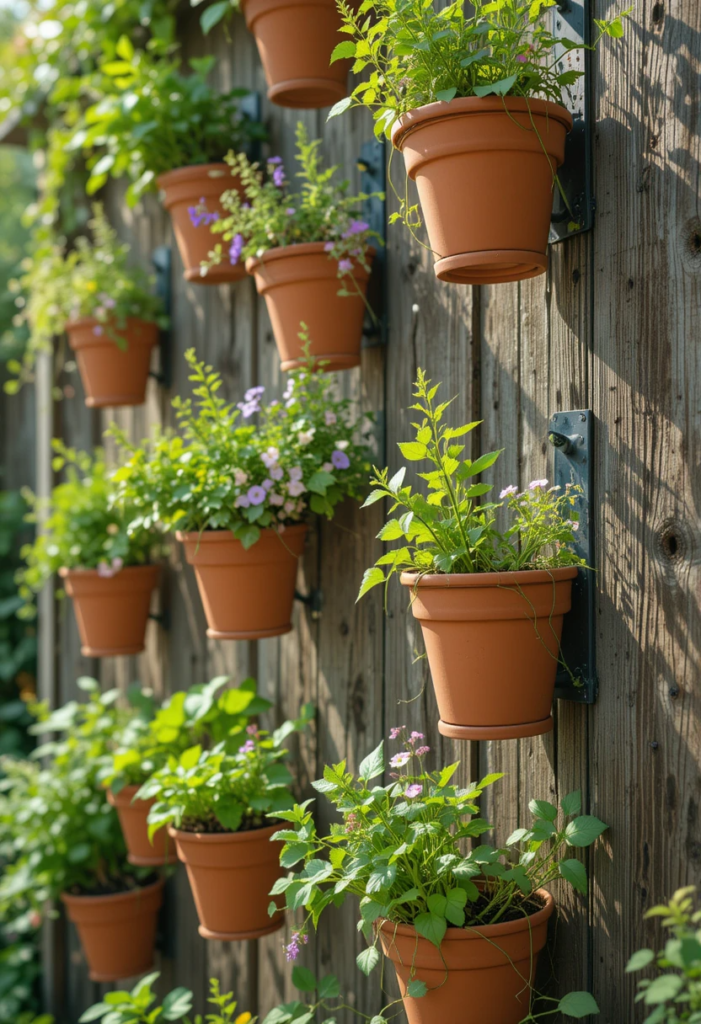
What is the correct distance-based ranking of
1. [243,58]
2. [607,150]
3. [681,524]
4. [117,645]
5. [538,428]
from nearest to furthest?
[681,524] < [607,150] < [538,428] < [243,58] < [117,645]

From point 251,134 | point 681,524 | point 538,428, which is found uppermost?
point 251,134

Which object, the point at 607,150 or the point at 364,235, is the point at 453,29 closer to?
the point at 607,150

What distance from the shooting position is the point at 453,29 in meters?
1.31

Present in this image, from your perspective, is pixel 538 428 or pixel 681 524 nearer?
pixel 681 524

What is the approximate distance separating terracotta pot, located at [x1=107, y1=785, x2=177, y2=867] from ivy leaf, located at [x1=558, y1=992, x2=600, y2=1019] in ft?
4.07

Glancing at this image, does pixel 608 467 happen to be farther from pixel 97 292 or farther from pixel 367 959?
pixel 97 292

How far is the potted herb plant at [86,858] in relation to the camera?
2.50m

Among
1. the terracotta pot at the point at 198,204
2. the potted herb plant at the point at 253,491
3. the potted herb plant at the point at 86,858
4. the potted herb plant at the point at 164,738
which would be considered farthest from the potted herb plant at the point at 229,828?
the terracotta pot at the point at 198,204

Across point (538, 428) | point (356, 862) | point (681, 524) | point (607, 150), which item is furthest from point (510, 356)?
point (356, 862)

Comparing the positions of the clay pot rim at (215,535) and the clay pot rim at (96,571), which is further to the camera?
the clay pot rim at (96,571)

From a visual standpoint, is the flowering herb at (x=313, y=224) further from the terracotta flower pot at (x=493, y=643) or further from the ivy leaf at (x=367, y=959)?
the ivy leaf at (x=367, y=959)

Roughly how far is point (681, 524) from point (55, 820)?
200 cm

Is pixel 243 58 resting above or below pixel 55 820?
above

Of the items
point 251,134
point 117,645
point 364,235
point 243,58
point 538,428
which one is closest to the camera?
point 538,428
